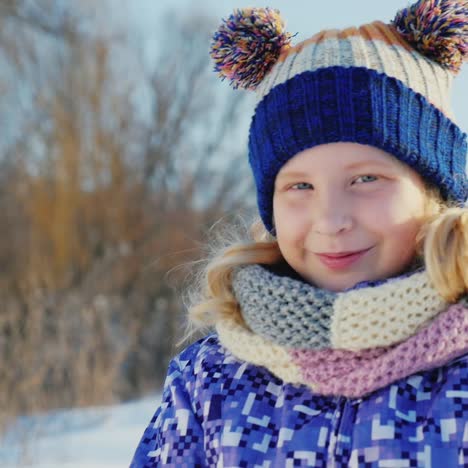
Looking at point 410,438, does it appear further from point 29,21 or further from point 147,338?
point 29,21

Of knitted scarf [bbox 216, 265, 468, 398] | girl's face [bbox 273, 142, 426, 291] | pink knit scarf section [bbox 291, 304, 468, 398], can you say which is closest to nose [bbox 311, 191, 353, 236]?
girl's face [bbox 273, 142, 426, 291]

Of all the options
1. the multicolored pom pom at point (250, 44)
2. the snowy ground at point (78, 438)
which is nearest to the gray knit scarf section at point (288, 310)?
the multicolored pom pom at point (250, 44)

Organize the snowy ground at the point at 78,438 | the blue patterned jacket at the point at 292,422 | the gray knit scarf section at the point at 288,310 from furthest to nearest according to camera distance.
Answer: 1. the snowy ground at the point at 78,438
2. the gray knit scarf section at the point at 288,310
3. the blue patterned jacket at the point at 292,422

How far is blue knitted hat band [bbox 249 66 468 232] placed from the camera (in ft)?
6.39

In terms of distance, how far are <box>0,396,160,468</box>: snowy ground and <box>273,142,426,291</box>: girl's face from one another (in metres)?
2.58

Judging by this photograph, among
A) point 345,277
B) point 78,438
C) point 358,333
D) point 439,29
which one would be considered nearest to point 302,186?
point 345,277

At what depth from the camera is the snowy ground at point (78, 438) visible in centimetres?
449

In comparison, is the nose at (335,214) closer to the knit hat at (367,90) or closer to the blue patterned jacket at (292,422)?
the knit hat at (367,90)

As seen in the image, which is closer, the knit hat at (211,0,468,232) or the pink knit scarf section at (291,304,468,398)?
the pink knit scarf section at (291,304,468,398)

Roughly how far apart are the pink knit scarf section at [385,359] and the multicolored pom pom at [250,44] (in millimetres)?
775

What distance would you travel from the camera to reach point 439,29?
80.9 inches

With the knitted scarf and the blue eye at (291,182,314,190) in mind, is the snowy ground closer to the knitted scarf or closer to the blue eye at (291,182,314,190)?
the knitted scarf

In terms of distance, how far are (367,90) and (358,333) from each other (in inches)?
22.8

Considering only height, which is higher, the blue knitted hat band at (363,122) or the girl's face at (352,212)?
the blue knitted hat band at (363,122)
